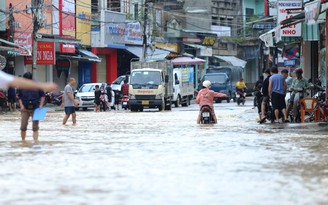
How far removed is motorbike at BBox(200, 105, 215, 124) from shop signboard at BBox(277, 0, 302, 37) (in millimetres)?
6083

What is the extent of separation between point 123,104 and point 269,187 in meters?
39.6

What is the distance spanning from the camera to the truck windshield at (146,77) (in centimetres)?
4679

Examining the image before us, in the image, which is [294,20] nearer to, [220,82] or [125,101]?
[125,101]

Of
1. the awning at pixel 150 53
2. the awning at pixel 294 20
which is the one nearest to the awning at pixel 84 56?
the awning at pixel 150 53

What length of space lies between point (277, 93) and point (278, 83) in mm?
301

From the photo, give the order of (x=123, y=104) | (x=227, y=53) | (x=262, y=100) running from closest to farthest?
(x=262, y=100) → (x=123, y=104) → (x=227, y=53)

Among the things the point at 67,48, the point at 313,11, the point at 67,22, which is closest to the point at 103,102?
the point at 67,48

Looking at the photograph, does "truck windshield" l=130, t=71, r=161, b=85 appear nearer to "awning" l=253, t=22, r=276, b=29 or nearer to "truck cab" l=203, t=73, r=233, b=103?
"truck cab" l=203, t=73, r=233, b=103

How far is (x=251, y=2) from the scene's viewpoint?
92.2m

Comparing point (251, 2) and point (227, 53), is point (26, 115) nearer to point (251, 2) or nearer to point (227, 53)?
point (227, 53)

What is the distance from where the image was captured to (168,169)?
13797 mm

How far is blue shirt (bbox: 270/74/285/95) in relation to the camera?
2716cm

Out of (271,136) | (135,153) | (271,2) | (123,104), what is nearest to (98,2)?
(123,104)

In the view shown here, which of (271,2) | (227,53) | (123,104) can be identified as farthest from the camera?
(227,53)
